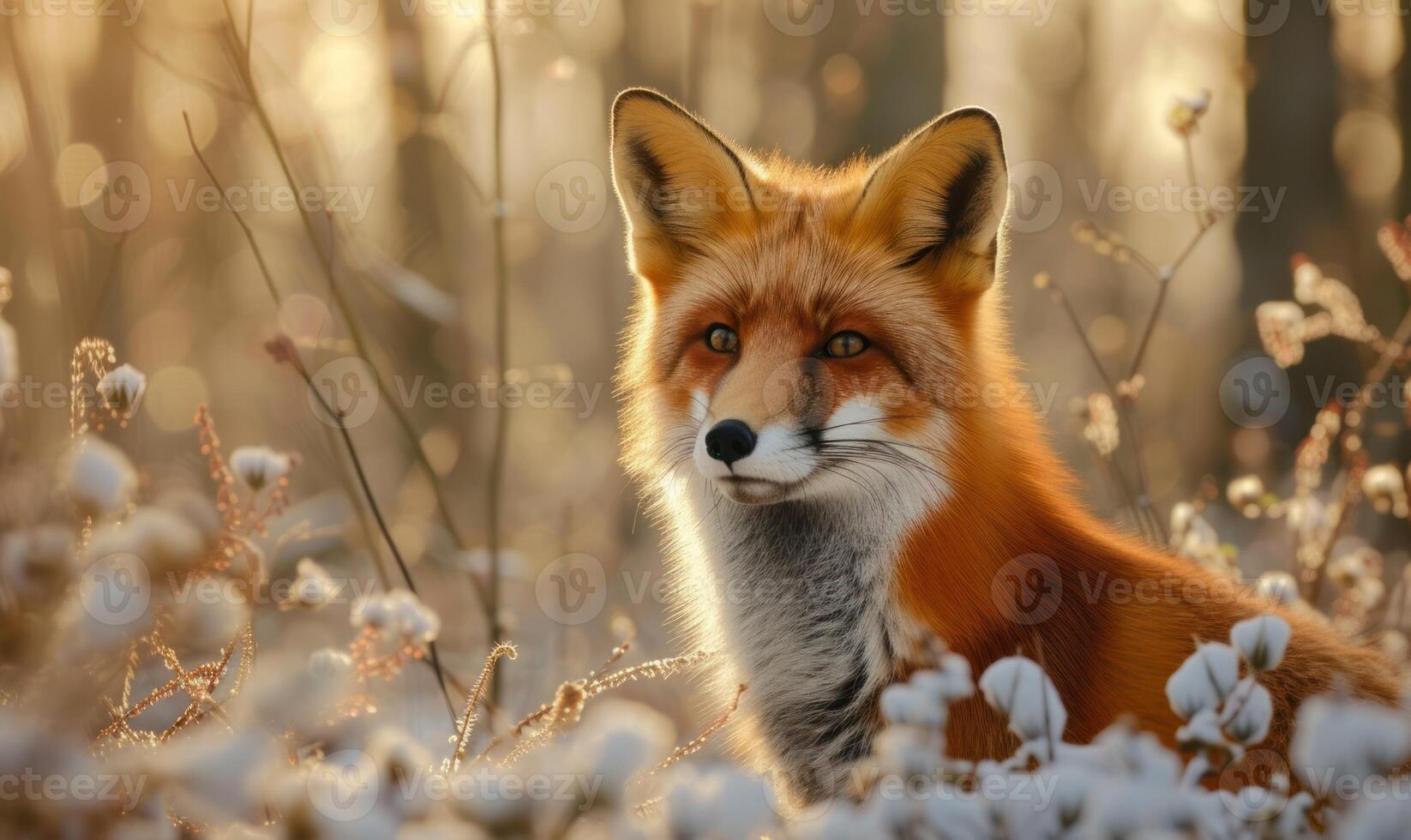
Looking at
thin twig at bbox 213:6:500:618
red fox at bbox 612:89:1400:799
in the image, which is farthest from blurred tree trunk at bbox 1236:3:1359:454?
thin twig at bbox 213:6:500:618

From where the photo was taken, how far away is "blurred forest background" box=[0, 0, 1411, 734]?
4.15m

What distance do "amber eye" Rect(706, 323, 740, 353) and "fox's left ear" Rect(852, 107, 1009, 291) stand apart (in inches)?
20.3

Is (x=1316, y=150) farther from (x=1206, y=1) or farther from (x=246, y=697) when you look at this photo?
(x=246, y=697)

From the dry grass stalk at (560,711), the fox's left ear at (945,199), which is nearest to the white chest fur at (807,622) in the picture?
the dry grass stalk at (560,711)

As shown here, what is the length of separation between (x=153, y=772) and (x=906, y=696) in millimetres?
1092

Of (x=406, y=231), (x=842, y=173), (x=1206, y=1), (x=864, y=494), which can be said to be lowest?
(x=406, y=231)

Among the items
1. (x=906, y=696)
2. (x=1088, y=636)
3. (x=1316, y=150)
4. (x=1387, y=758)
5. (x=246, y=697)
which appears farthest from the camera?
(x=1316, y=150)

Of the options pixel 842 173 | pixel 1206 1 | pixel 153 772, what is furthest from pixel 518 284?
pixel 153 772

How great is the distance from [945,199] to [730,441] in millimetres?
1104

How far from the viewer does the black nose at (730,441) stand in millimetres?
2520

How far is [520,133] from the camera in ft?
33.8

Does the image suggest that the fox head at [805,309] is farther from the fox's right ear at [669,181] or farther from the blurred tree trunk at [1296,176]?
the blurred tree trunk at [1296,176]

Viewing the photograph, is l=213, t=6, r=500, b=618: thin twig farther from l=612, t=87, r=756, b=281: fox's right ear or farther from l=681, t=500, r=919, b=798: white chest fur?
l=681, t=500, r=919, b=798: white chest fur

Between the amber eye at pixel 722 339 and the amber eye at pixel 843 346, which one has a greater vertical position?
the amber eye at pixel 843 346
